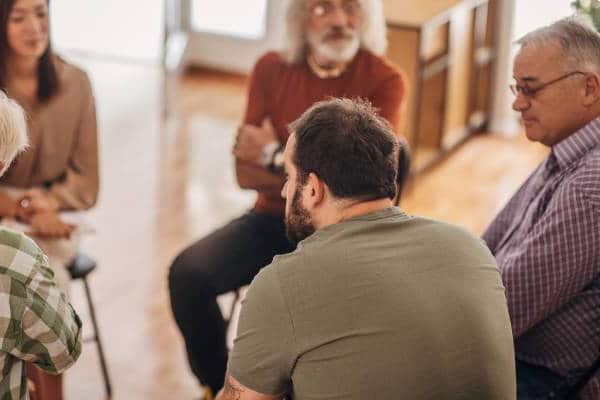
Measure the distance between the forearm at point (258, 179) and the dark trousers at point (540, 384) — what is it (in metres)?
0.98

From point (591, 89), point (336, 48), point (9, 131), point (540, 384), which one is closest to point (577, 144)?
point (591, 89)

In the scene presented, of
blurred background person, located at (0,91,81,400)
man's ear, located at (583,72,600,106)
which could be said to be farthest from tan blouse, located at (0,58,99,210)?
man's ear, located at (583,72,600,106)

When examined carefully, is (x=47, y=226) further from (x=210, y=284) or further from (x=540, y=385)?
(x=540, y=385)

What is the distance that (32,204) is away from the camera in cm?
280

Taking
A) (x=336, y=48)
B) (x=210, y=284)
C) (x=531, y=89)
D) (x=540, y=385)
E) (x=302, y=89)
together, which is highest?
(x=531, y=89)

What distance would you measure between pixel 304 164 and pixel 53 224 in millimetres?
1284

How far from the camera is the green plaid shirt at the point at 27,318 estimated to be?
1758mm

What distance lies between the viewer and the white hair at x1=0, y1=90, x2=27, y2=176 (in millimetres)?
1782

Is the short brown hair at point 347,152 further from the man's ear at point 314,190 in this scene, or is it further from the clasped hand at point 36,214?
the clasped hand at point 36,214

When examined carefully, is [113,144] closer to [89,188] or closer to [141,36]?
[141,36]

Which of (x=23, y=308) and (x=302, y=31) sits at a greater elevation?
(x=302, y=31)

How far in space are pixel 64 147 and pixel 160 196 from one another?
1818 mm

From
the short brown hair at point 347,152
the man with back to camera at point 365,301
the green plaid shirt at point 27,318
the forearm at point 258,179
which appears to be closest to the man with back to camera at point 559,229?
the man with back to camera at point 365,301

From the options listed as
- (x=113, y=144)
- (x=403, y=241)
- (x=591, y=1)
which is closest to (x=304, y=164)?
(x=403, y=241)
